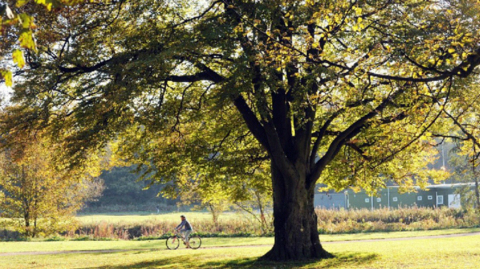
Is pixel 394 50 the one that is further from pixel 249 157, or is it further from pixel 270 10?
pixel 249 157

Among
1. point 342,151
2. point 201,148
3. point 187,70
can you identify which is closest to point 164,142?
point 201,148

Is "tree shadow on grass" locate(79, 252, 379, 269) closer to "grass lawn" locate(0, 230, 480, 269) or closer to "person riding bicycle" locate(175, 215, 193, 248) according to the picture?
"grass lawn" locate(0, 230, 480, 269)

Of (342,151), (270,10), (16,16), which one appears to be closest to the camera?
(16,16)

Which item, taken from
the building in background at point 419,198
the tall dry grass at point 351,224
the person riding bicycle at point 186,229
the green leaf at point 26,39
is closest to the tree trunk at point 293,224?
the person riding bicycle at point 186,229

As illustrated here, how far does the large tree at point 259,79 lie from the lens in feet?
37.2

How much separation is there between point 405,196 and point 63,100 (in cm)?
3683

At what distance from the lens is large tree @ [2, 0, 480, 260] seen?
11.3 metres

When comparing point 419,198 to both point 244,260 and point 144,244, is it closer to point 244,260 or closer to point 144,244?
point 144,244

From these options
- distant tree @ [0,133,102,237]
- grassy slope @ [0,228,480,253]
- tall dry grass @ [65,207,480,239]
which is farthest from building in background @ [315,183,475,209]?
distant tree @ [0,133,102,237]

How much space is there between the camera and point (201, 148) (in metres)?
18.1

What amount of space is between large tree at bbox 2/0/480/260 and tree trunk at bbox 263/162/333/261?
1.3 inches

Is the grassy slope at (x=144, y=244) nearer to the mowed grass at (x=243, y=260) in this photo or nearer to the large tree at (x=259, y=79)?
the mowed grass at (x=243, y=260)

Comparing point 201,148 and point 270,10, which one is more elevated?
point 270,10

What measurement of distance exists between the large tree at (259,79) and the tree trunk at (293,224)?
3 centimetres
